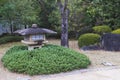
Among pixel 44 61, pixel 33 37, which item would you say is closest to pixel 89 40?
pixel 33 37

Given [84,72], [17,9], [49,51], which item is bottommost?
[84,72]

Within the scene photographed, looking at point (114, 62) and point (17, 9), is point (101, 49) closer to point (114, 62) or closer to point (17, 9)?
point (114, 62)

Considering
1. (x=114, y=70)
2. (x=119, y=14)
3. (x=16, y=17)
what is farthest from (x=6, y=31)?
(x=114, y=70)

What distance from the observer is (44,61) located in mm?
9109

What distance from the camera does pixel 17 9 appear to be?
1880 cm

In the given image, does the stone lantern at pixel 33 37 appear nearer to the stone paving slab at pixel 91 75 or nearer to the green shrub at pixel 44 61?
the green shrub at pixel 44 61

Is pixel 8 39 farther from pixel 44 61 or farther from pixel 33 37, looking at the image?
pixel 44 61

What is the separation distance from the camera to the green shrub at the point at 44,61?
882 cm

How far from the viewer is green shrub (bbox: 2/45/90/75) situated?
8820 millimetres

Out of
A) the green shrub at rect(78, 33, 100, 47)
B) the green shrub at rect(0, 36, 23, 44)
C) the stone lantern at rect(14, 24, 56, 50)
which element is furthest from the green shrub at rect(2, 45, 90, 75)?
the green shrub at rect(0, 36, 23, 44)

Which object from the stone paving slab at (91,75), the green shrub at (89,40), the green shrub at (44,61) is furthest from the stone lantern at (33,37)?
the green shrub at (89,40)

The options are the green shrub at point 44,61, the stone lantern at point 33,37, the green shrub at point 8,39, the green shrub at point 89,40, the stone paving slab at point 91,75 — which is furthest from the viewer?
the green shrub at point 8,39

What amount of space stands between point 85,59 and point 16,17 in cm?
1036

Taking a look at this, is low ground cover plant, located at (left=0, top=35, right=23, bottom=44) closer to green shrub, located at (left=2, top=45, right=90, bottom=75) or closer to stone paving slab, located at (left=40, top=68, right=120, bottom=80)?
green shrub, located at (left=2, top=45, right=90, bottom=75)
